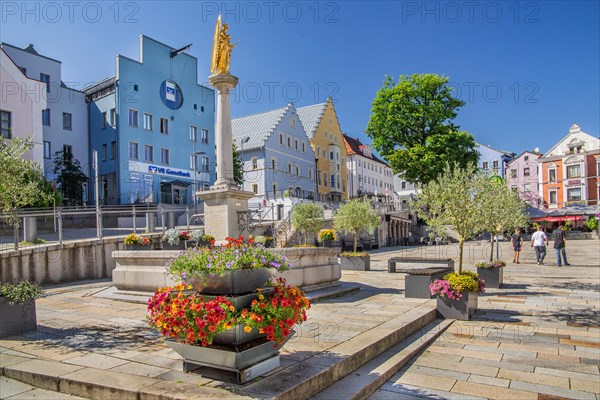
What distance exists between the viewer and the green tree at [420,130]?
4081 cm

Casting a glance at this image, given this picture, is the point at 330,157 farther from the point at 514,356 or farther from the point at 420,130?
the point at 514,356

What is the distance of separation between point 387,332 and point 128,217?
18.5m

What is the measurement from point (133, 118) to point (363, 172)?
43108 millimetres

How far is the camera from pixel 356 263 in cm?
1898

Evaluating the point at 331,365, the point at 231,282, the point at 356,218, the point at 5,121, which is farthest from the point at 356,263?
the point at 5,121

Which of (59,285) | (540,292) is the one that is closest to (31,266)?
(59,285)

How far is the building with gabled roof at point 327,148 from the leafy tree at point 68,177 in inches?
1224

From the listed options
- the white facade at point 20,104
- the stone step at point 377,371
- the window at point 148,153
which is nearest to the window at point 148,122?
the window at point 148,153

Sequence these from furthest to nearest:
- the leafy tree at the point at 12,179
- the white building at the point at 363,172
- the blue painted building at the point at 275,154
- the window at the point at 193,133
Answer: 1. the white building at the point at 363,172
2. the blue painted building at the point at 275,154
3. the window at the point at 193,133
4. the leafy tree at the point at 12,179

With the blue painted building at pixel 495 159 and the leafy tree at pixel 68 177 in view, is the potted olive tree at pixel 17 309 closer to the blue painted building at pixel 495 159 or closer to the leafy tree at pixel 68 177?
the leafy tree at pixel 68 177

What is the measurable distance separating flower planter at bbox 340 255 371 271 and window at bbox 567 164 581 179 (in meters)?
56.2

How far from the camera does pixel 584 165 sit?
61594mm

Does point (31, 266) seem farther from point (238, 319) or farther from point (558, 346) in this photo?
point (558, 346)

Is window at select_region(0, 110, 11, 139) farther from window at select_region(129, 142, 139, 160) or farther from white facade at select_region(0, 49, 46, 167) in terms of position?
window at select_region(129, 142, 139, 160)
